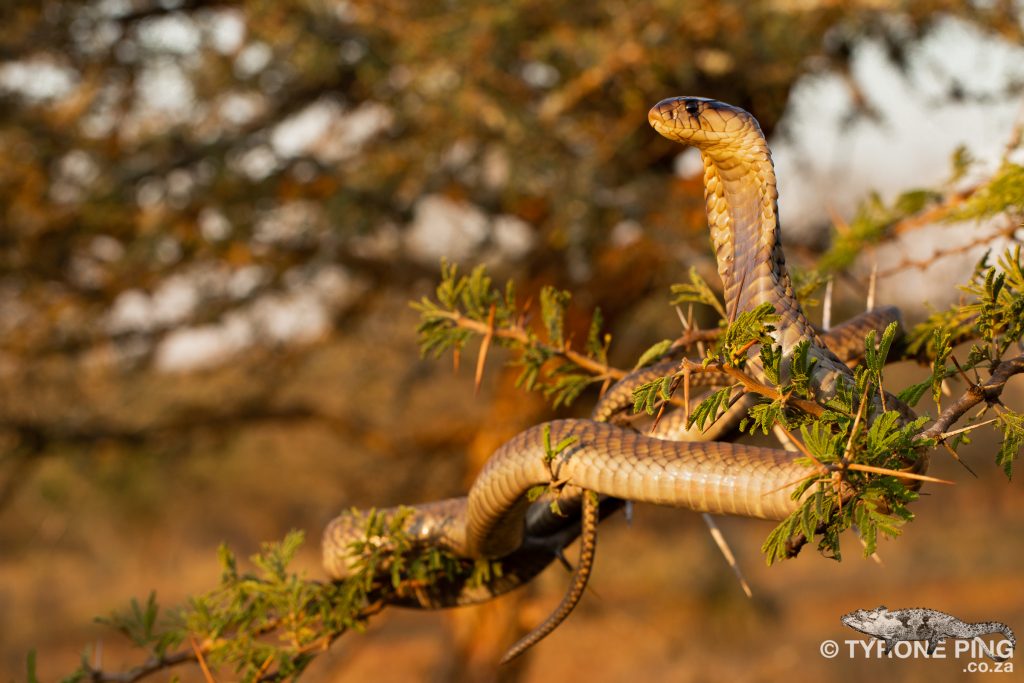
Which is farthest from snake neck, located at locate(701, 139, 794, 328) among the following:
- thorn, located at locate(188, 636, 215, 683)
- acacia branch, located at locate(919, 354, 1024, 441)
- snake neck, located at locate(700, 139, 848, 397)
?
thorn, located at locate(188, 636, 215, 683)

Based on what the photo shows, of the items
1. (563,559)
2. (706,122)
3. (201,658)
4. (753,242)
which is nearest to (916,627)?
(563,559)

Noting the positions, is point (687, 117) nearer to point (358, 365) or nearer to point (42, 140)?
point (42, 140)

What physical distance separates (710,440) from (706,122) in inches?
17.2

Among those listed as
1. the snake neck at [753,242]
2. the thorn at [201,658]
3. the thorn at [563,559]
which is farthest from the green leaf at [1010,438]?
the thorn at [201,658]

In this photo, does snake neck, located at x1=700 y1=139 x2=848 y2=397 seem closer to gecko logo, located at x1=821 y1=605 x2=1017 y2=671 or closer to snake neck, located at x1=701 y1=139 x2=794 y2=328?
snake neck, located at x1=701 y1=139 x2=794 y2=328

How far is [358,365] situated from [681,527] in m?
10.5

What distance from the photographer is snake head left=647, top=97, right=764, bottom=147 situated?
1.22 metres

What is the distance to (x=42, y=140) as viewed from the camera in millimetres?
5559

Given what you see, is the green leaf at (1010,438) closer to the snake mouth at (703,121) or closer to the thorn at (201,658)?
the snake mouth at (703,121)

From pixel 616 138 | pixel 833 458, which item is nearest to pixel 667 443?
pixel 833 458

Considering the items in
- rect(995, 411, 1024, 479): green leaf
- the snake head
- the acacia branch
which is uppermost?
the snake head

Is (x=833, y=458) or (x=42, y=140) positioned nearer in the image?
(x=833, y=458)

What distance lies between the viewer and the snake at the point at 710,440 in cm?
118

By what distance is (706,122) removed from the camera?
1.22 meters
